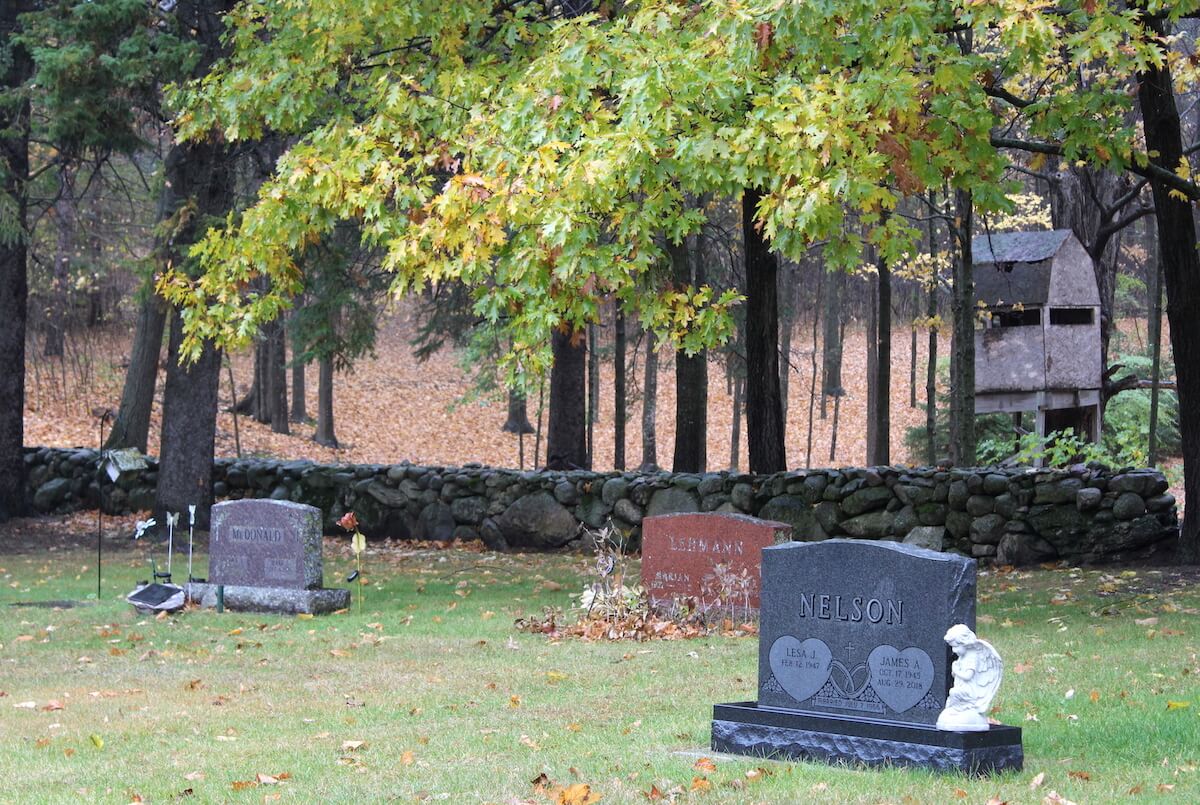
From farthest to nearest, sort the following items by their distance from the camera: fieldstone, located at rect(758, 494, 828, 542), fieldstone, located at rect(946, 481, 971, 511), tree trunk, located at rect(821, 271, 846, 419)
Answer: tree trunk, located at rect(821, 271, 846, 419)
fieldstone, located at rect(758, 494, 828, 542)
fieldstone, located at rect(946, 481, 971, 511)

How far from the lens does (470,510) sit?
63.5 feet

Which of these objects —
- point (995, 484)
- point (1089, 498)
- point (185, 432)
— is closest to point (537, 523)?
point (185, 432)

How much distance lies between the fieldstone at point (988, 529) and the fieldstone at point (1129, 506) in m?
1.31

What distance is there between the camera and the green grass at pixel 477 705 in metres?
5.64

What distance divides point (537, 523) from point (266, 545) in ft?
21.1

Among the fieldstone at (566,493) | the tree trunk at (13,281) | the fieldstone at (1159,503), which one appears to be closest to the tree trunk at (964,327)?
the fieldstone at (1159,503)

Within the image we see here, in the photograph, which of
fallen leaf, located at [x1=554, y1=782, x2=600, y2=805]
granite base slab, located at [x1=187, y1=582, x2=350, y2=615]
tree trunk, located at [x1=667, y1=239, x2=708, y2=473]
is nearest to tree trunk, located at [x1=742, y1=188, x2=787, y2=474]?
tree trunk, located at [x1=667, y1=239, x2=708, y2=473]

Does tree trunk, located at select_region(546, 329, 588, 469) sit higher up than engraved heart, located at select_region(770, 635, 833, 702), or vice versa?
tree trunk, located at select_region(546, 329, 588, 469)

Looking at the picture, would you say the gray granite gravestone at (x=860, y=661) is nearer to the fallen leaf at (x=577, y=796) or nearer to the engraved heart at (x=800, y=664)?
the engraved heart at (x=800, y=664)

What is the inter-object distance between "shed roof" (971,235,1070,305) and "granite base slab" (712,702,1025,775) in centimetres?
1382

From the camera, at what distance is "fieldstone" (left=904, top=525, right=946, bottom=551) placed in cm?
1595

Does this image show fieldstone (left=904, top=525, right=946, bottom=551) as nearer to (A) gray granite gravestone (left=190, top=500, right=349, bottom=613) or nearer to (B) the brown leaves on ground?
(B) the brown leaves on ground

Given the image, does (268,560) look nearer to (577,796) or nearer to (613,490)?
(613,490)

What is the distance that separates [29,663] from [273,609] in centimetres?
321
